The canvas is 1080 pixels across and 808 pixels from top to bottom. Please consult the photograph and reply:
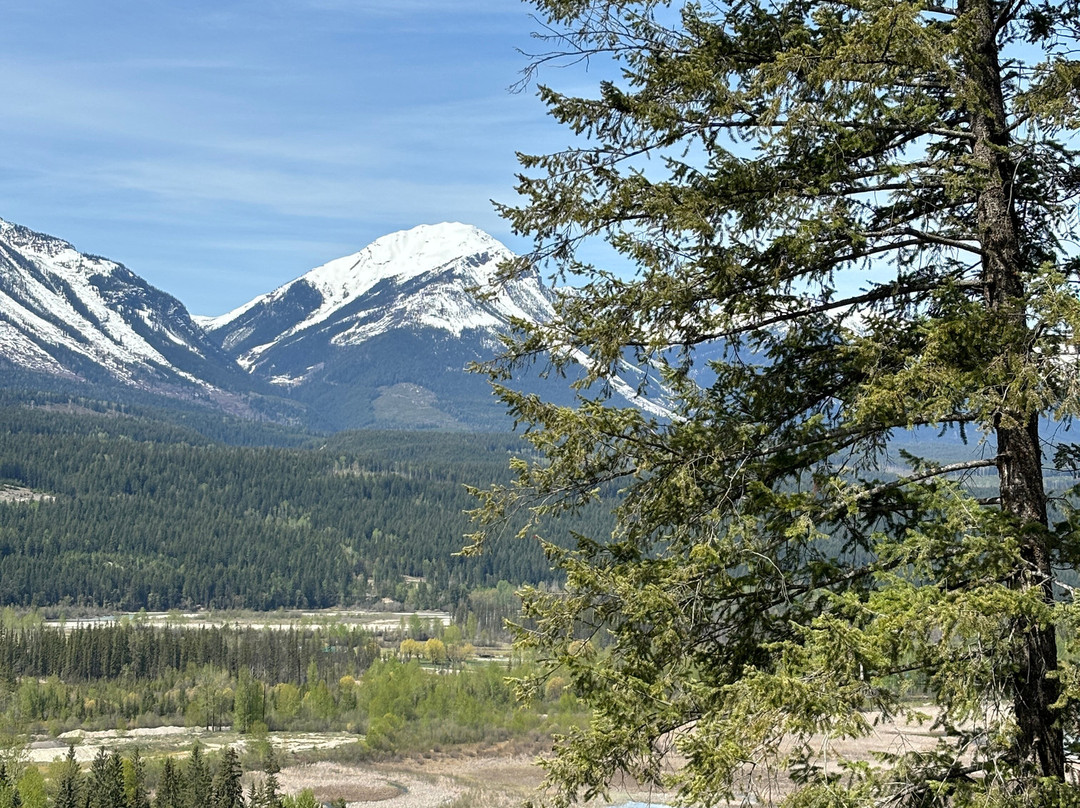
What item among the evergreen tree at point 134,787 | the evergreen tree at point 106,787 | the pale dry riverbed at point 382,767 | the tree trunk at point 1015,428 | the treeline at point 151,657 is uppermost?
the tree trunk at point 1015,428

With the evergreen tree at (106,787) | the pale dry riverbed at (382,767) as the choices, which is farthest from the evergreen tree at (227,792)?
the pale dry riverbed at (382,767)

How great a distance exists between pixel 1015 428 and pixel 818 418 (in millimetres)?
1433

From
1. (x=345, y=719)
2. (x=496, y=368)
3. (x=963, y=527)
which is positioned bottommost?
(x=345, y=719)

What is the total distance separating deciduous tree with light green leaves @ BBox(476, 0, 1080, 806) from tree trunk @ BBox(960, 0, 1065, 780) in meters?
0.03

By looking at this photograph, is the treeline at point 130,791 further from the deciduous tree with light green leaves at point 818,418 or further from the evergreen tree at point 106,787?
the deciduous tree with light green leaves at point 818,418

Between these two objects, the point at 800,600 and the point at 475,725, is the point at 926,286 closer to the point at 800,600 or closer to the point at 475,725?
the point at 800,600

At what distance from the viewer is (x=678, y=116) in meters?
9.09

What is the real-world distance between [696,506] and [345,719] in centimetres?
10183

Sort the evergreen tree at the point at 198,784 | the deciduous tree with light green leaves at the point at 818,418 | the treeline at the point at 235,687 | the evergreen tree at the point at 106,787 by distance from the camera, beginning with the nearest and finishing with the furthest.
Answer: the deciduous tree with light green leaves at the point at 818,418 → the evergreen tree at the point at 106,787 → the evergreen tree at the point at 198,784 → the treeline at the point at 235,687

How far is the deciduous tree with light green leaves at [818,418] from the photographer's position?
24.3 feet

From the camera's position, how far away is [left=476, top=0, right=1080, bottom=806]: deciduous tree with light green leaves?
742 centimetres

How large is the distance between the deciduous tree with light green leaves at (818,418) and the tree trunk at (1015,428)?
0.03m

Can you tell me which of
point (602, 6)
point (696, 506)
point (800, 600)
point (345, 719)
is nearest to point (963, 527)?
point (800, 600)

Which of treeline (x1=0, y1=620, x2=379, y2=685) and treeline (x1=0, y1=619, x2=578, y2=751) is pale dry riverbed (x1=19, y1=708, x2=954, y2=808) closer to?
treeline (x1=0, y1=619, x2=578, y2=751)
